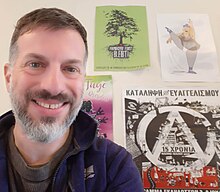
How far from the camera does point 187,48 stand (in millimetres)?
1102

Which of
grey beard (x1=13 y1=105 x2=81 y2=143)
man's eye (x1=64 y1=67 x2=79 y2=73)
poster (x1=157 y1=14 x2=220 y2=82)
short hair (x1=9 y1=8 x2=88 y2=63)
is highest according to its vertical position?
poster (x1=157 y1=14 x2=220 y2=82)

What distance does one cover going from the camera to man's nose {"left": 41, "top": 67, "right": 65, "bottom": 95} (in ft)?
2.19

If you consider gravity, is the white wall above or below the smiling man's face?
Result: above

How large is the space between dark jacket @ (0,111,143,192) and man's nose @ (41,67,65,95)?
0.19 meters

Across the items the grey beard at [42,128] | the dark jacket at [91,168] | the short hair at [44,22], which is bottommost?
the dark jacket at [91,168]

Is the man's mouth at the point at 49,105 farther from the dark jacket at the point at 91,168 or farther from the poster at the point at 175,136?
the poster at the point at 175,136

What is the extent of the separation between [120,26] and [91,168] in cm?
63

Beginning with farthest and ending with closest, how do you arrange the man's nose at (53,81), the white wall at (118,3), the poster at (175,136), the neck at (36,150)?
the white wall at (118,3), the poster at (175,136), the neck at (36,150), the man's nose at (53,81)

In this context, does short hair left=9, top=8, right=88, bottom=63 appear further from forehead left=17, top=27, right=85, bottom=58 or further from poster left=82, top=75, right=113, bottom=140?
poster left=82, top=75, right=113, bottom=140

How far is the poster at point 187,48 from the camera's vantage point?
1.07m

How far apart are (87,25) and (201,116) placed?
0.59 metres

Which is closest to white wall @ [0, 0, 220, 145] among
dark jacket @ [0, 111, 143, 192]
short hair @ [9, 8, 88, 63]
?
dark jacket @ [0, 111, 143, 192]

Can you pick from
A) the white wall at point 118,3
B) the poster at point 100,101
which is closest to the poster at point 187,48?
the white wall at point 118,3

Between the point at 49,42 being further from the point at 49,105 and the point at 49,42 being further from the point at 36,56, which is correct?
the point at 49,105
